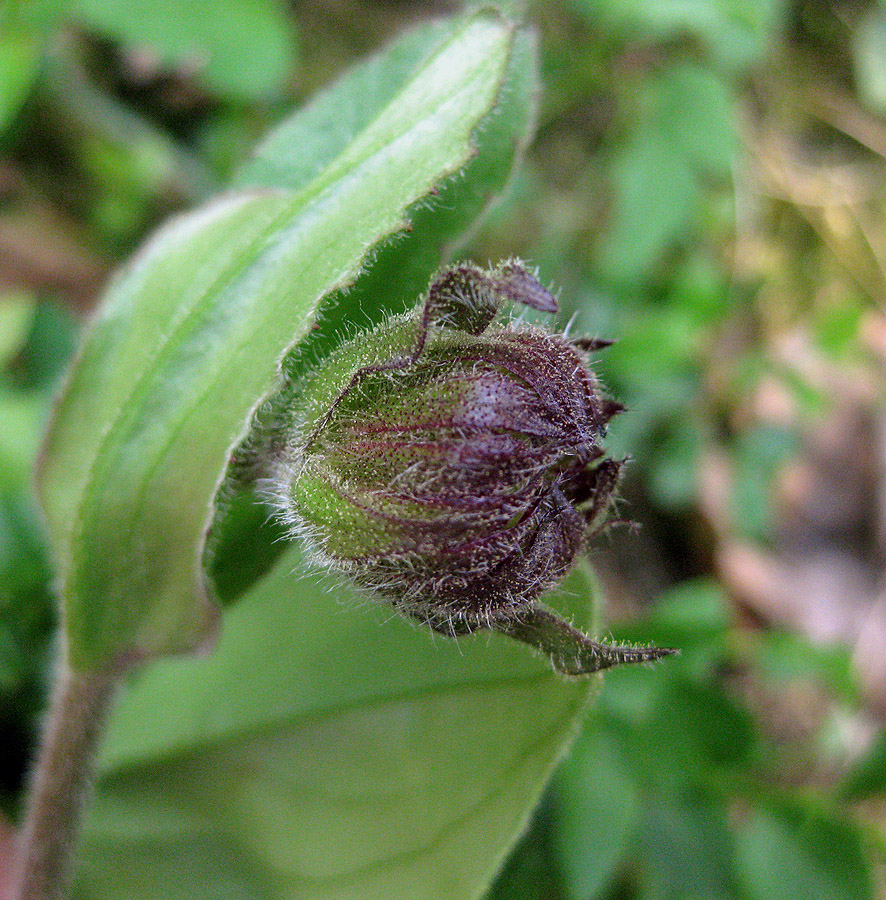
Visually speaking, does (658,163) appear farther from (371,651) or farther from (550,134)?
(371,651)

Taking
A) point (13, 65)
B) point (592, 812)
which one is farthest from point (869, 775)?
point (13, 65)

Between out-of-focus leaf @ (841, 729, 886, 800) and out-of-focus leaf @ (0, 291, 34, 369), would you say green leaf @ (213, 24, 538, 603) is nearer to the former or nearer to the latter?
out-of-focus leaf @ (0, 291, 34, 369)

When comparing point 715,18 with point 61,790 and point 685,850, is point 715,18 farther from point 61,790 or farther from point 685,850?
point 61,790

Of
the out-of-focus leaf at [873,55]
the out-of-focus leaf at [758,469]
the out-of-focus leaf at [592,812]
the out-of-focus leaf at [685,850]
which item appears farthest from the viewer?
the out-of-focus leaf at [873,55]

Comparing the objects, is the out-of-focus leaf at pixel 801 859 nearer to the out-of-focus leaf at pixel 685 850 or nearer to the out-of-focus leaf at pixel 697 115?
the out-of-focus leaf at pixel 685 850

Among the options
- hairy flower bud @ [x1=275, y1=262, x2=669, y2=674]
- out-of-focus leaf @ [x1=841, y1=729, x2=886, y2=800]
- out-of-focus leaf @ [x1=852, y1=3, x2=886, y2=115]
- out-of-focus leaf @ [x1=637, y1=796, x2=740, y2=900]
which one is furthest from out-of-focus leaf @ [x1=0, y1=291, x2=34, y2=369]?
out-of-focus leaf @ [x1=852, y1=3, x2=886, y2=115]

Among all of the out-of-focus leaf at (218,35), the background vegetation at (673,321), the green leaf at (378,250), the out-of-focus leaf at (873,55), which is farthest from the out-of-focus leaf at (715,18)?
the green leaf at (378,250)

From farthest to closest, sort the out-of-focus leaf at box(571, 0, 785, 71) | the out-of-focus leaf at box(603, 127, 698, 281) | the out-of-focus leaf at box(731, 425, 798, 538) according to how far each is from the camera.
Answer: the out-of-focus leaf at box(731, 425, 798, 538)
the out-of-focus leaf at box(603, 127, 698, 281)
the out-of-focus leaf at box(571, 0, 785, 71)

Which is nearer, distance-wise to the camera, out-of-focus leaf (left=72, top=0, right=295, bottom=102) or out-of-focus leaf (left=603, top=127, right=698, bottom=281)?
out-of-focus leaf (left=72, top=0, right=295, bottom=102)

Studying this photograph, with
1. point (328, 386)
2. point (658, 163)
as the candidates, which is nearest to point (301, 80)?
point (658, 163)
